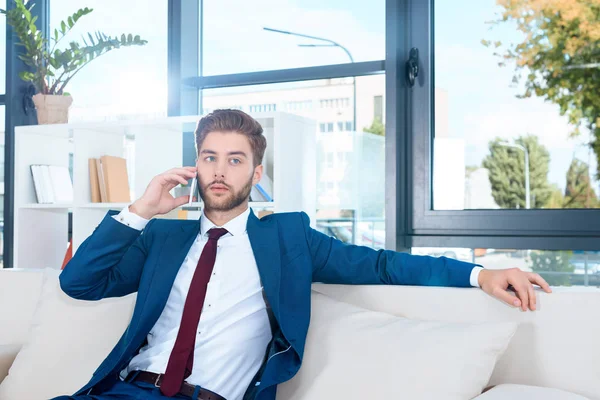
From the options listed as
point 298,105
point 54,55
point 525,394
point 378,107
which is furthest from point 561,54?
point 54,55

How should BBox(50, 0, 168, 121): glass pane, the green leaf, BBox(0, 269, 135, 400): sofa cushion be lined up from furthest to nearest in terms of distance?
1. BBox(50, 0, 168, 121): glass pane
2. the green leaf
3. BBox(0, 269, 135, 400): sofa cushion

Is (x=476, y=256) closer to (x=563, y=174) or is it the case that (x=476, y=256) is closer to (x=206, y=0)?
(x=563, y=174)

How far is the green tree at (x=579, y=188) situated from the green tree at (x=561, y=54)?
0.20 ft

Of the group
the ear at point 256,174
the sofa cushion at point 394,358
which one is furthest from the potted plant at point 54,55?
the sofa cushion at point 394,358

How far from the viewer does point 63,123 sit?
3.72 m

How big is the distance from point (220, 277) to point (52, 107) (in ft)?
6.97

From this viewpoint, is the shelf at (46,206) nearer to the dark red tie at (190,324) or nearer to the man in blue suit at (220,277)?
the man in blue suit at (220,277)

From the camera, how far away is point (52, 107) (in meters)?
3.76

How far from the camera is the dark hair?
2176 millimetres

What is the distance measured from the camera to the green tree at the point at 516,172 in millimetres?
3008

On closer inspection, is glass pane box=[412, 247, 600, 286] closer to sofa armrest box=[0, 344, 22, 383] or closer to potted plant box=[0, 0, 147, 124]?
sofa armrest box=[0, 344, 22, 383]

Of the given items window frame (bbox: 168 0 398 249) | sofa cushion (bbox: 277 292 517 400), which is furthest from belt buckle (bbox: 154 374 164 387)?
window frame (bbox: 168 0 398 249)

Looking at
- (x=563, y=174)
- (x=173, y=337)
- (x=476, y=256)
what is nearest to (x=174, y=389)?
(x=173, y=337)

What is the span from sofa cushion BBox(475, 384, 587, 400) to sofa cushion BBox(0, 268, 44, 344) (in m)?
1.68
